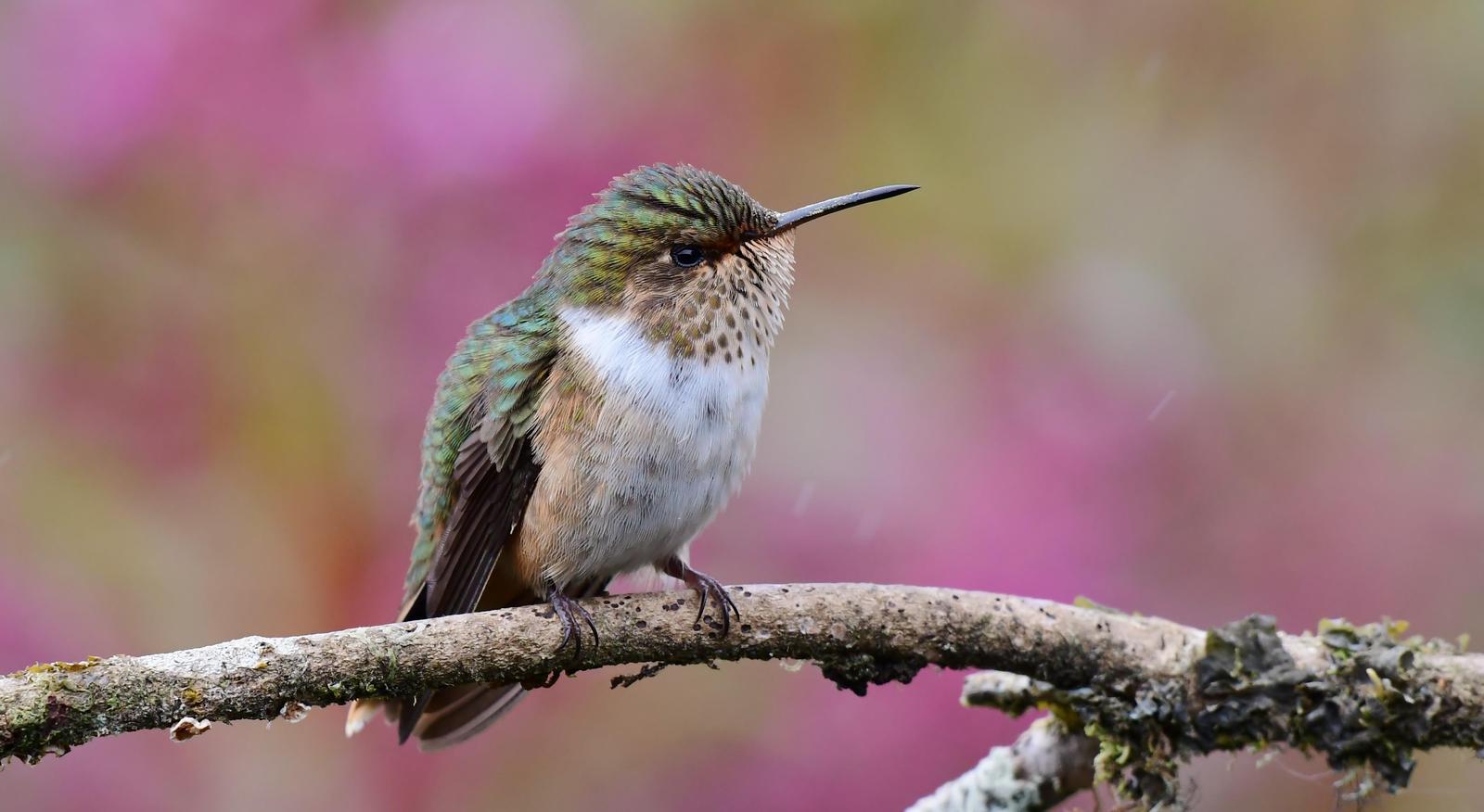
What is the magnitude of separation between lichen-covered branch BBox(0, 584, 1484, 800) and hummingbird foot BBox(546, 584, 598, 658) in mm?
18

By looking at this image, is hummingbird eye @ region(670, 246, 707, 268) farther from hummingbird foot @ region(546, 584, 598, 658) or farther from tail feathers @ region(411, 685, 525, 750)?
tail feathers @ region(411, 685, 525, 750)

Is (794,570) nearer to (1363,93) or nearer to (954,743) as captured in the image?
(954,743)

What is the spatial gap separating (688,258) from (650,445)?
620 millimetres

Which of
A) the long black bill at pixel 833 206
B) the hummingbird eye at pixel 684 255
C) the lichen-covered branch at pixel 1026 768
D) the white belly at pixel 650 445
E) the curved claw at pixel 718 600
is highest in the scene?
the long black bill at pixel 833 206

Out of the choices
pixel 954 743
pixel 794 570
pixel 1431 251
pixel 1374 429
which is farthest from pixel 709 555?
pixel 1431 251

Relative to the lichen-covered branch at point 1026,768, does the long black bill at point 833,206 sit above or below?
above

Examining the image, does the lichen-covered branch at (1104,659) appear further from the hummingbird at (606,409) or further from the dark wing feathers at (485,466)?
the dark wing feathers at (485,466)

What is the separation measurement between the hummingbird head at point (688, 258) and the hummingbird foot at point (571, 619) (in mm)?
824

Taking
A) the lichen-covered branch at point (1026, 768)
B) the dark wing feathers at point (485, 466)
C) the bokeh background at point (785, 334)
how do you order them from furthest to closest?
1. the bokeh background at point (785, 334)
2. the dark wing feathers at point (485, 466)
3. the lichen-covered branch at point (1026, 768)

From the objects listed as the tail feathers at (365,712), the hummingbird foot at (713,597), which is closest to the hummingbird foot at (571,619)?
the hummingbird foot at (713,597)

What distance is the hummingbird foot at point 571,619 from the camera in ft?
10.5

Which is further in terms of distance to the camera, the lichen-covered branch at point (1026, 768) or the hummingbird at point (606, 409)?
the hummingbird at point (606, 409)

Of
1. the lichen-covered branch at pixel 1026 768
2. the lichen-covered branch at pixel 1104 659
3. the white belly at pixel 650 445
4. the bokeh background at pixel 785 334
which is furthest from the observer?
the bokeh background at pixel 785 334

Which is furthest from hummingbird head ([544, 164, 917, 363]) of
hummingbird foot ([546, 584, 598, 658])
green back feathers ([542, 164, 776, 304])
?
hummingbird foot ([546, 584, 598, 658])
